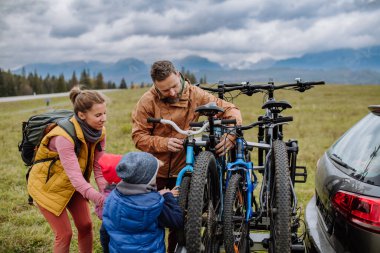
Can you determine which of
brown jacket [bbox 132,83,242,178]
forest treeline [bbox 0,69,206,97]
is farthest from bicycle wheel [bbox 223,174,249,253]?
forest treeline [bbox 0,69,206,97]

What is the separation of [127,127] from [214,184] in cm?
1177

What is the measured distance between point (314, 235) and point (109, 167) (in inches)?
81.1

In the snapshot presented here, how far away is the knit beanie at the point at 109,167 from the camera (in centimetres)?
387

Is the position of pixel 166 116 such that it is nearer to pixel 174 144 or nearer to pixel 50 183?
pixel 174 144

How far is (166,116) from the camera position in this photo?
4172 mm

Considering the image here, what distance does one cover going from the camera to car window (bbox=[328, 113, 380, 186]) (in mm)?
2658

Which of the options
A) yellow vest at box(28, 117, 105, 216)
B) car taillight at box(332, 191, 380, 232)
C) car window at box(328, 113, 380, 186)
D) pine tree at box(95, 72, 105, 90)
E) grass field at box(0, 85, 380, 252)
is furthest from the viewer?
pine tree at box(95, 72, 105, 90)

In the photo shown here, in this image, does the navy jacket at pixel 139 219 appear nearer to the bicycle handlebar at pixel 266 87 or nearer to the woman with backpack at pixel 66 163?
the woman with backpack at pixel 66 163

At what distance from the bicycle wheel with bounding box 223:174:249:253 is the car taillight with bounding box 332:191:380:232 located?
98cm

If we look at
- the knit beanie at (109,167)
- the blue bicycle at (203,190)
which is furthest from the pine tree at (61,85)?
the blue bicycle at (203,190)

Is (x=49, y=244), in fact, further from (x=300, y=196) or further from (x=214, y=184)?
(x=300, y=196)

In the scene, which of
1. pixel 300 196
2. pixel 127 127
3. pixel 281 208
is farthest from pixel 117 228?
pixel 127 127

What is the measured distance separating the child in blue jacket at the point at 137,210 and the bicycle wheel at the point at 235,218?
0.46 metres

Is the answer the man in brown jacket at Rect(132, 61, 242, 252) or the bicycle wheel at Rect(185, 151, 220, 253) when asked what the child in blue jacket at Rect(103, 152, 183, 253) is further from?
the man in brown jacket at Rect(132, 61, 242, 252)
